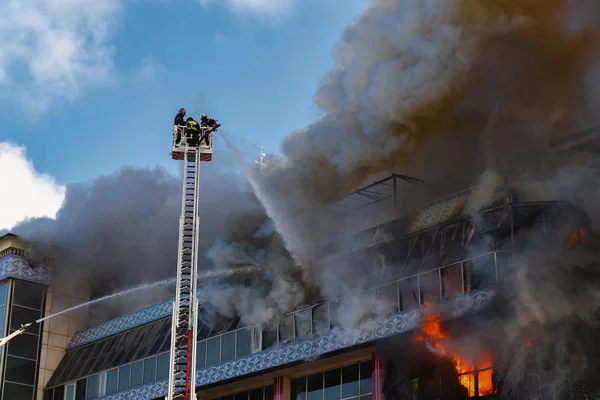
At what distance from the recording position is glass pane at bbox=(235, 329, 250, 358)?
42.1 metres

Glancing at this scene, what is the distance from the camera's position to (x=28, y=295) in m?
51.3

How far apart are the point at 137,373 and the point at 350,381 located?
11342mm

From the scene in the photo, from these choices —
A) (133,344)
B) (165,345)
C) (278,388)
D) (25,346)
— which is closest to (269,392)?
(278,388)

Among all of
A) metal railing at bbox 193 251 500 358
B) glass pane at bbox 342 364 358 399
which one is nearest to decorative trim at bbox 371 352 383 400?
glass pane at bbox 342 364 358 399

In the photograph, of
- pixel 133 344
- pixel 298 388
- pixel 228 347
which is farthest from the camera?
pixel 133 344

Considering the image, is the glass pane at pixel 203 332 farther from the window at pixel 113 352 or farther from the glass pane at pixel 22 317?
the glass pane at pixel 22 317

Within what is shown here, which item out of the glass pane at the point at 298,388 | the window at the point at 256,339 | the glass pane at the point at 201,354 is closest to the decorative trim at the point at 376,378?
the glass pane at the point at 298,388

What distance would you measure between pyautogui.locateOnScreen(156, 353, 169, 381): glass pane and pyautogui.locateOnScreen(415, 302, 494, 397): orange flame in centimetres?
1253

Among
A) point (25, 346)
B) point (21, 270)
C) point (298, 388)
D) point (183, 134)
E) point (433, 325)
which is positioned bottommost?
point (298, 388)

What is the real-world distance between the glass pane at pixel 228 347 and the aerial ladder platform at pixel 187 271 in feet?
12.7

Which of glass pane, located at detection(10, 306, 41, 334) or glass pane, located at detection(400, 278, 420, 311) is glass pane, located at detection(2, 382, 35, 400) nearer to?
glass pane, located at detection(10, 306, 41, 334)

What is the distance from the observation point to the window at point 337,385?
126ft

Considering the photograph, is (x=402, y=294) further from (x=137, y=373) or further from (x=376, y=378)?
(x=137, y=373)

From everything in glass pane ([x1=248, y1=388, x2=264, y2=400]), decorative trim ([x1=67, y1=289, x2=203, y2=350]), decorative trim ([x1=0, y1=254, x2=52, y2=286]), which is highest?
decorative trim ([x1=0, y1=254, x2=52, y2=286])
